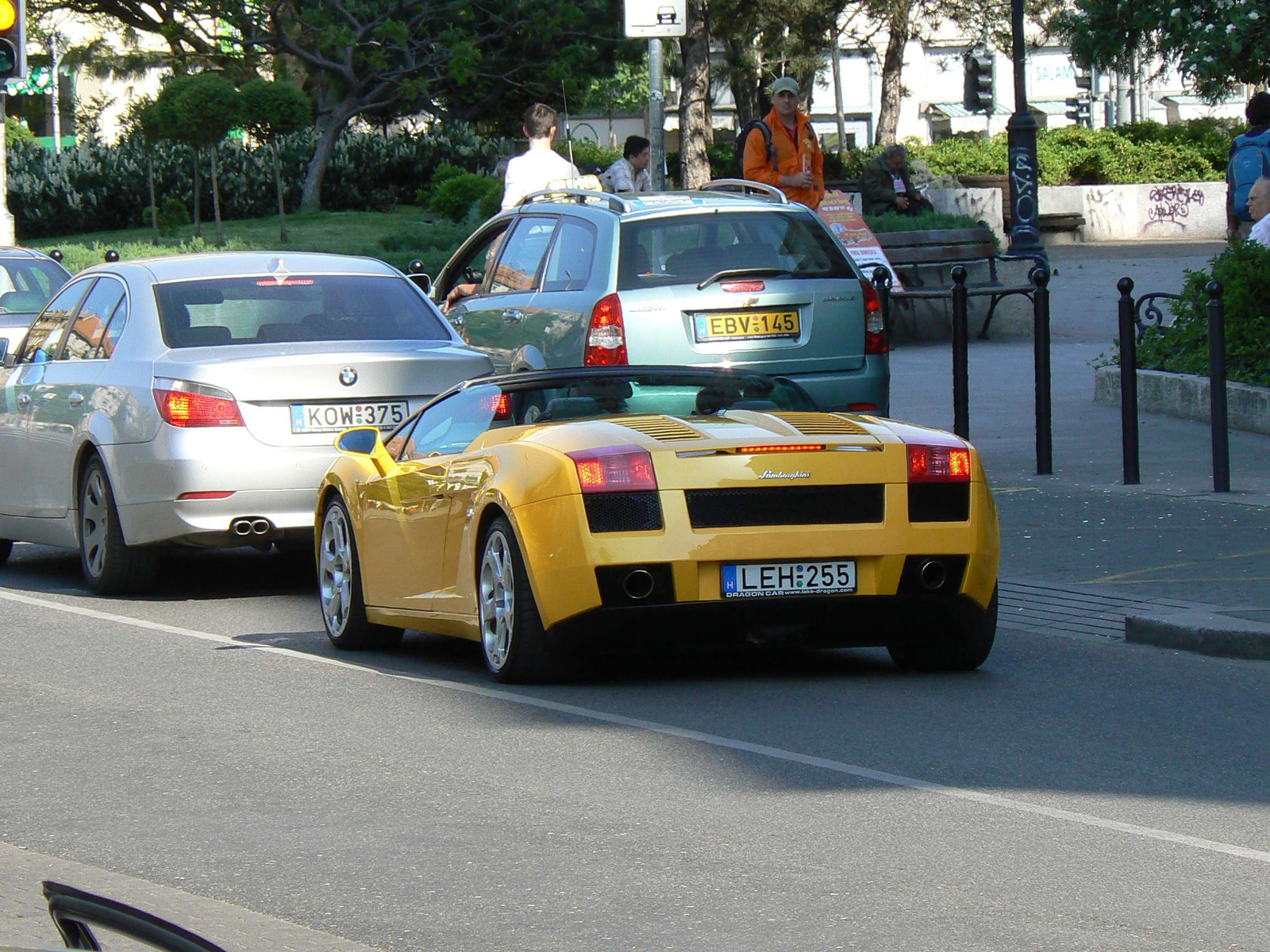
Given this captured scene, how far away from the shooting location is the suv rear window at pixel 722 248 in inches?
473

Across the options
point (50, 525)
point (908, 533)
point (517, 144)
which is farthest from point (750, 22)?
point (908, 533)

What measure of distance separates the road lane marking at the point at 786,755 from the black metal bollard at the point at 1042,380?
5.66 metres

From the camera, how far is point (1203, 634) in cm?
816

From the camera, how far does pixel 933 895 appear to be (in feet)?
15.9

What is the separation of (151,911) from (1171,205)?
126 ft

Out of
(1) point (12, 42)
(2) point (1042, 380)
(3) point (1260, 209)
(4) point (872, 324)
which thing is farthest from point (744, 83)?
(4) point (872, 324)

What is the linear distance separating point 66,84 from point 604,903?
90.8m

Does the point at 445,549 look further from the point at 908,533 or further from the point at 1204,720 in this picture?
the point at 1204,720

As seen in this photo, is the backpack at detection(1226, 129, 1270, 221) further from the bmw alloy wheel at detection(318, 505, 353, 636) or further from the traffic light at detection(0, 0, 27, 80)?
the traffic light at detection(0, 0, 27, 80)

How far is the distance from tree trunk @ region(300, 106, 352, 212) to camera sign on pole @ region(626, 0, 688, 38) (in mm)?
31614

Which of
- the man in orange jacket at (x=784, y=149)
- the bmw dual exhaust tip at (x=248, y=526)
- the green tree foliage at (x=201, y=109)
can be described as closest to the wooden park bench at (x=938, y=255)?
the man in orange jacket at (x=784, y=149)

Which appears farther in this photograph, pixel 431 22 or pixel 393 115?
pixel 393 115

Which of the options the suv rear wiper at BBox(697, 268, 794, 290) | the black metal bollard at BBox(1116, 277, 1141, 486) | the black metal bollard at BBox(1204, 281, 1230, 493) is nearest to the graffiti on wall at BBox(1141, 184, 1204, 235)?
the black metal bollard at BBox(1116, 277, 1141, 486)

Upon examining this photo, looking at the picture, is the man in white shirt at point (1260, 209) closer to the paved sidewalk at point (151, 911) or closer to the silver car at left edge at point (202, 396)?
the silver car at left edge at point (202, 396)
